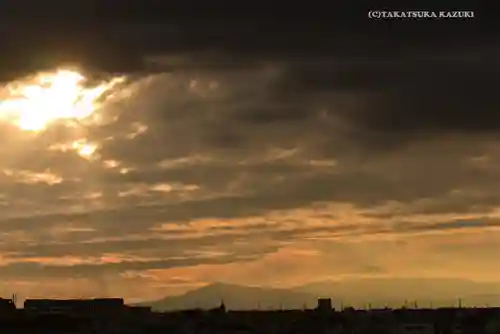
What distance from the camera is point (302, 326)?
198375 millimetres

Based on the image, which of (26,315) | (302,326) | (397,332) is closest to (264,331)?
(302,326)

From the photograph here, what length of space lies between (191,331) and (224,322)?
42.8 ft

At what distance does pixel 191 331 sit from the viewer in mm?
187375

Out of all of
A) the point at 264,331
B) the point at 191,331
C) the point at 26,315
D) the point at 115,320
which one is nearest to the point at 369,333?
the point at 264,331

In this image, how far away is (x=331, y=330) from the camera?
198125 millimetres

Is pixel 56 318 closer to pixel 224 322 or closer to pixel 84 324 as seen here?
pixel 84 324

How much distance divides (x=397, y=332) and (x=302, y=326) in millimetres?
17526

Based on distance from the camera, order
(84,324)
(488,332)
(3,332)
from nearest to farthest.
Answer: (3,332) < (84,324) < (488,332)

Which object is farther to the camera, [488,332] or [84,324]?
[488,332]

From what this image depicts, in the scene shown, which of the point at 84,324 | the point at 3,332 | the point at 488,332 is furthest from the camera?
the point at 488,332

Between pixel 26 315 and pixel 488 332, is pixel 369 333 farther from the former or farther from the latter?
pixel 26 315

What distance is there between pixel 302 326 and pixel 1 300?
183ft

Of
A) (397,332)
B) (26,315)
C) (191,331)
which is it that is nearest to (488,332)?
(397,332)

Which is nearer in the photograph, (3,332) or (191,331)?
(3,332)
